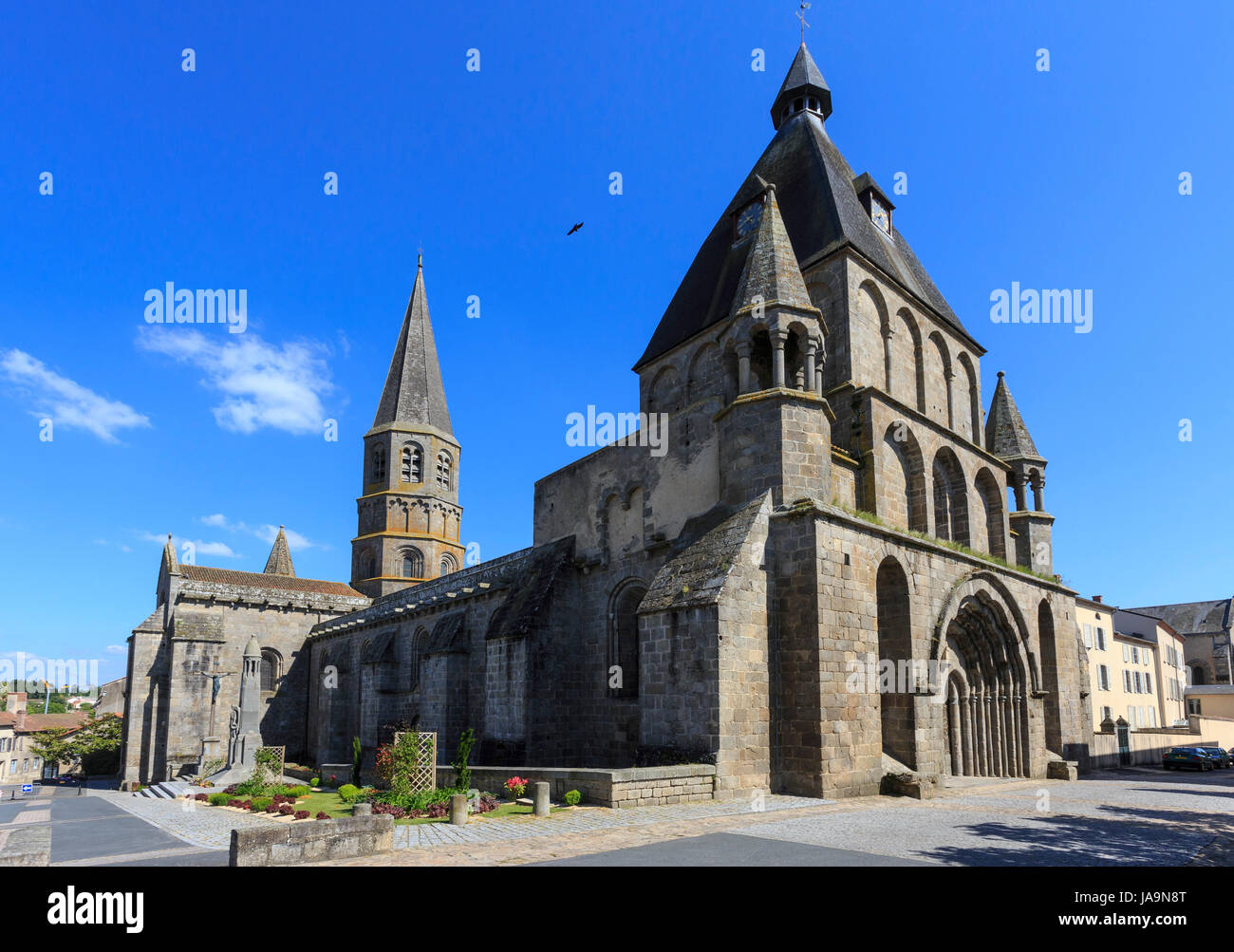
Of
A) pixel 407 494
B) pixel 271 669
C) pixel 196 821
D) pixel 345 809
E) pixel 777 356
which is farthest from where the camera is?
pixel 407 494

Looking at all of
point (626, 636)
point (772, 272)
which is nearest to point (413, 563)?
point (626, 636)

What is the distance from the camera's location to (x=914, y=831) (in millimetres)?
10328

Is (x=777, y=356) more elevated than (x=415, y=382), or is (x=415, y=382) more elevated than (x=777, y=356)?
(x=415, y=382)

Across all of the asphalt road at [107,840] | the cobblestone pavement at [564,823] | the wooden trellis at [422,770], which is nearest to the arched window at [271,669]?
the asphalt road at [107,840]

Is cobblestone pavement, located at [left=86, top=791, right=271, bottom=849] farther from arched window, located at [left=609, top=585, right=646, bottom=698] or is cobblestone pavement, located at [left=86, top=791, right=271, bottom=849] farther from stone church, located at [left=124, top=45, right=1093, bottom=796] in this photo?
arched window, located at [left=609, top=585, right=646, bottom=698]

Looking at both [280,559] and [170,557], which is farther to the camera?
[280,559]

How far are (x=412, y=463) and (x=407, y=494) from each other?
2.10m

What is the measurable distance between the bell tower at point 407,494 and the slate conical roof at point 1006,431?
3215cm

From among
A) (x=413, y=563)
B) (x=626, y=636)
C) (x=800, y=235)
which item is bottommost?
(x=626, y=636)

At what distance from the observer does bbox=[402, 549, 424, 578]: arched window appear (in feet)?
155

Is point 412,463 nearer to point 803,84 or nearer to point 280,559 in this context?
point 280,559
